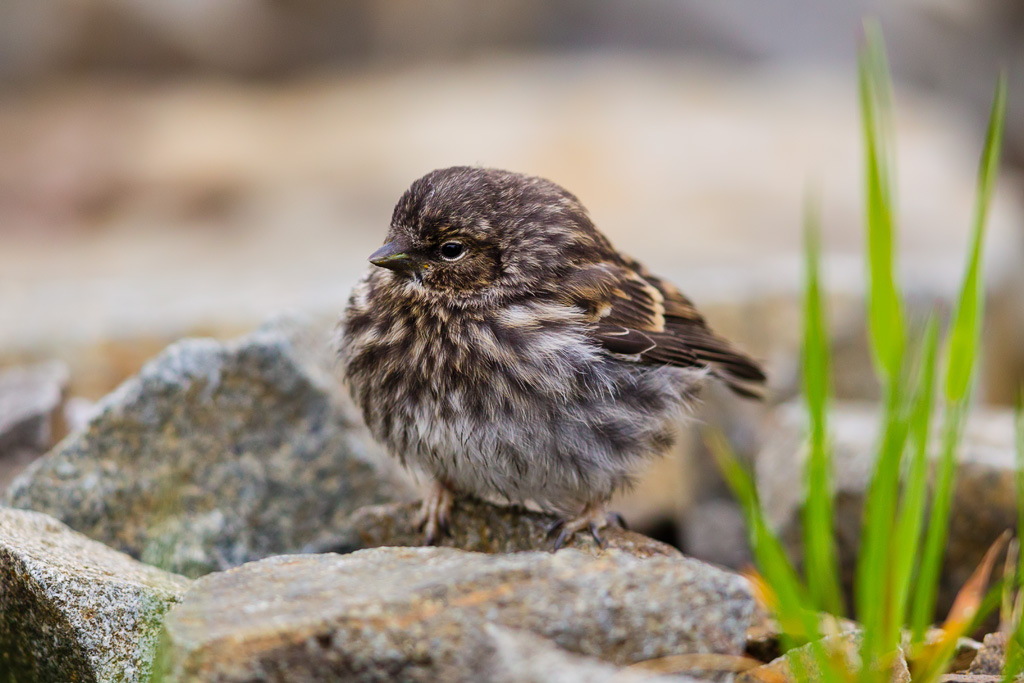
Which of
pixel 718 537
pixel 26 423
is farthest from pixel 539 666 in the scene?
pixel 718 537

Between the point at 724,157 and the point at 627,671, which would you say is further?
the point at 724,157

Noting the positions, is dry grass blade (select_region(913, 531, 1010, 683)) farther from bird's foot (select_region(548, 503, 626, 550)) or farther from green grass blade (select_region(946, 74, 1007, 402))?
bird's foot (select_region(548, 503, 626, 550))

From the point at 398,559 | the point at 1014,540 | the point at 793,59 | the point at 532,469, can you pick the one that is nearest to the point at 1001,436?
the point at 1014,540

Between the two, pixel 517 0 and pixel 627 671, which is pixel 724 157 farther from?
pixel 627 671

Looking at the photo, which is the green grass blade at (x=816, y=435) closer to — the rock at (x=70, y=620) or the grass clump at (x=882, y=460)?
the grass clump at (x=882, y=460)

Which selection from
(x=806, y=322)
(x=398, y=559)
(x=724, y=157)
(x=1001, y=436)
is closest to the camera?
(x=806, y=322)

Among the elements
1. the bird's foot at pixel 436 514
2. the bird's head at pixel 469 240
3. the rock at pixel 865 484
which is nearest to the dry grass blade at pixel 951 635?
the rock at pixel 865 484

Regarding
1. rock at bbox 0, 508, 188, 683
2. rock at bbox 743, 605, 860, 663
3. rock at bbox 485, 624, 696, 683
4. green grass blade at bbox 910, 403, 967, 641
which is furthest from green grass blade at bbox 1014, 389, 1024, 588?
rock at bbox 0, 508, 188, 683
